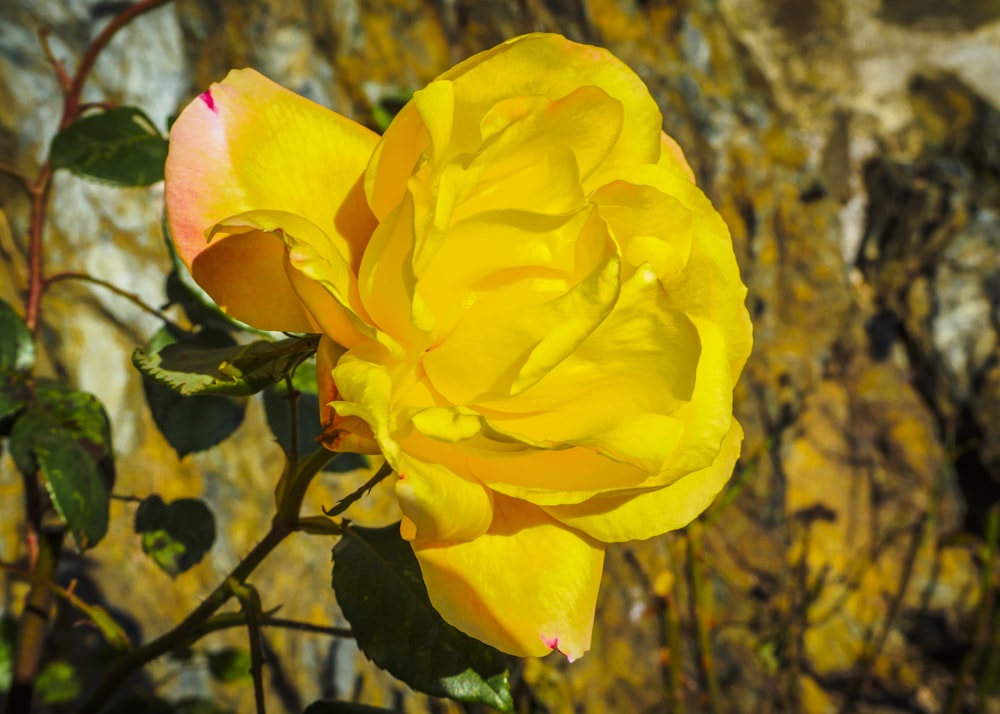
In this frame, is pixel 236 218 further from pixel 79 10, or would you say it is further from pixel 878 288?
pixel 878 288

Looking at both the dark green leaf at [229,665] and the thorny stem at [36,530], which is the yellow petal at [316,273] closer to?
the thorny stem at [36,530]

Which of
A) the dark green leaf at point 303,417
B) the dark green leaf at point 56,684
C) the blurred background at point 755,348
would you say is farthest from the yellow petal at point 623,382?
the dark green leaf at point 56,684

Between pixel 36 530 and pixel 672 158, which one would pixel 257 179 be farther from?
pixel 36 530

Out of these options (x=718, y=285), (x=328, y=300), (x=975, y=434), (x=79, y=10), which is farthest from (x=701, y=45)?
(x=328, y=300)

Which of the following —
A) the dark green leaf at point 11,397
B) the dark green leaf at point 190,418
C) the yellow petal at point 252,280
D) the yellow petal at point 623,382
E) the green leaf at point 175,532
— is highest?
the yellow petal at point 252,280

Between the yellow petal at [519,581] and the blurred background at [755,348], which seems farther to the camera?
the blurred background at [755,348]

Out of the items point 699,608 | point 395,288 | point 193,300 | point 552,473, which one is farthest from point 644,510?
point 699,608
